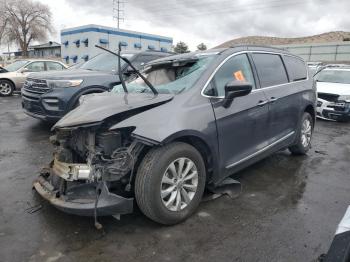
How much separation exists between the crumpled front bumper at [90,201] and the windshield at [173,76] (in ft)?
4.25

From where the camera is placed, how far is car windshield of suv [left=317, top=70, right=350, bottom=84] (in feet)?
32.8

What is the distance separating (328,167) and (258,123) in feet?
6.02

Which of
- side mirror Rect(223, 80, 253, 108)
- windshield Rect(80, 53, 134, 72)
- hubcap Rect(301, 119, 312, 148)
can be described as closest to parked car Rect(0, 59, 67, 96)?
windshield Rect(80, 53, 134, 72)

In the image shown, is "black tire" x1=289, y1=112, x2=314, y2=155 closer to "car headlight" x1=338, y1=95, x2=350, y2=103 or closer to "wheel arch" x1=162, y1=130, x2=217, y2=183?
"wheel arch" x1=162, y1=130, x2=217, y2=183

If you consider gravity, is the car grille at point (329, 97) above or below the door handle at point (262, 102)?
below

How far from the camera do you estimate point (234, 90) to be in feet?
11.6

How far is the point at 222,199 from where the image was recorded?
3.90 meters

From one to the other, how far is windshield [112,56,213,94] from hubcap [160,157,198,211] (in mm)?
827

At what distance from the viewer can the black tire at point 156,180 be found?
3.01 metres

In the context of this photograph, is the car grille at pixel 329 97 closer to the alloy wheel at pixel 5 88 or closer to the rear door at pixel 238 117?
the rear door at pixel 238 117

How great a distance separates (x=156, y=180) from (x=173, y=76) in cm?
151

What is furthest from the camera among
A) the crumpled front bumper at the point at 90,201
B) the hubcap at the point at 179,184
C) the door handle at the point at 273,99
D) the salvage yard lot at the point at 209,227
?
the door handle at the point at 273,99

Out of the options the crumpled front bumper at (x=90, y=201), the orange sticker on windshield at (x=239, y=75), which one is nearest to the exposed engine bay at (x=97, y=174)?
the crumpled front bumper at (x=90, y=201)

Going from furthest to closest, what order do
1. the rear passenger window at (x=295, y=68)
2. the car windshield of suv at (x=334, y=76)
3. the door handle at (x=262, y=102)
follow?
the car windshield of suv at (x=334, y=76), the rear passenger window at (x=295, y=68), the door handle at (x=262, y=102)
